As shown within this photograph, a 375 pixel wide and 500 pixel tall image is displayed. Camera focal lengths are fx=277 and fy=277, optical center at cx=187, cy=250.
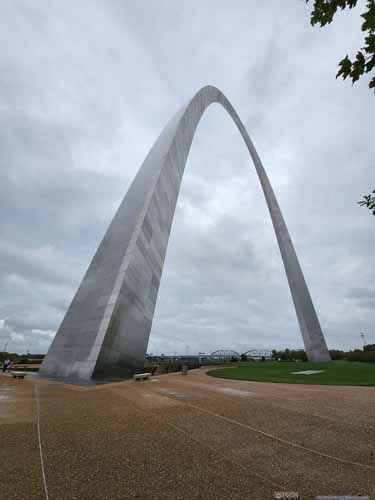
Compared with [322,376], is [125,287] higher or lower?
higher

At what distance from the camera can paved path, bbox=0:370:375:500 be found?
274 cm

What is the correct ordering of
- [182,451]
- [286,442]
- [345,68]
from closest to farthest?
1. [345,68]
2. [182,451]
3. [286,442]

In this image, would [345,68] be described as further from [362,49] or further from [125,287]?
[125,287]

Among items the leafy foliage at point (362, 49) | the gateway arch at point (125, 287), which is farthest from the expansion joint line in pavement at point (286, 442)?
the gateway arch at point (125, 287)

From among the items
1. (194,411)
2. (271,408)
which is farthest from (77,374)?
(271,408)

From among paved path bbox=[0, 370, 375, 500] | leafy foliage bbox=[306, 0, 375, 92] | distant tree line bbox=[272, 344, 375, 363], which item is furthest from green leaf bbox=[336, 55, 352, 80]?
distant tree line bbox=[272, 344, 375, 363]

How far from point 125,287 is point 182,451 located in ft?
35.8

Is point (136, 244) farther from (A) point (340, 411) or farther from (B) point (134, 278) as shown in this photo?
(A) point (340, 411)

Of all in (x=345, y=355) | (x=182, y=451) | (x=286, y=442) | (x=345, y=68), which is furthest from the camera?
(x=345, y=355)

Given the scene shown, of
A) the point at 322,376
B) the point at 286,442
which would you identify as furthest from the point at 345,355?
the point at 286,442

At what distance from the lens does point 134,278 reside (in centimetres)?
1543

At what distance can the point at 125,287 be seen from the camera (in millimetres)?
14148

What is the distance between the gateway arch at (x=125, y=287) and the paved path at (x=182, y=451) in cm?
607

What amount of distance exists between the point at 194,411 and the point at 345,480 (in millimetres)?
3726
